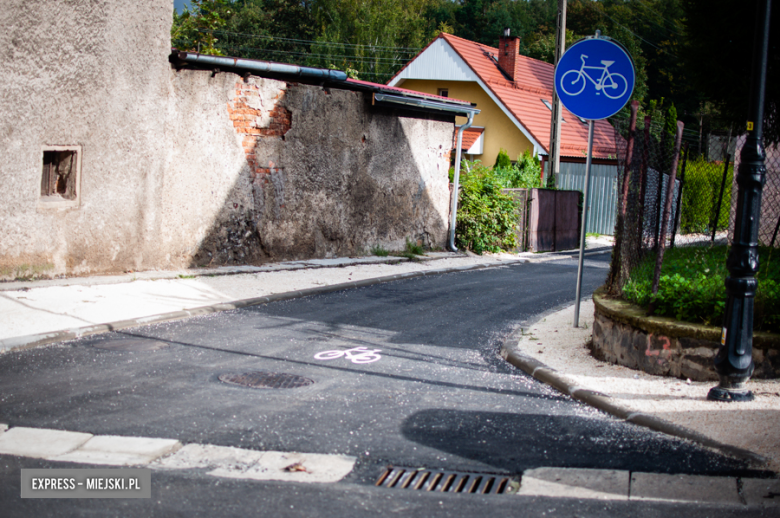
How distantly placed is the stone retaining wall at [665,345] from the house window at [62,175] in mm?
7509

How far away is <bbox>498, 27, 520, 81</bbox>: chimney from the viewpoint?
3388 cm

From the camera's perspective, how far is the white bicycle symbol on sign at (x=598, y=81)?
26.4 ft

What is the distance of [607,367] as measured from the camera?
21.6 ft

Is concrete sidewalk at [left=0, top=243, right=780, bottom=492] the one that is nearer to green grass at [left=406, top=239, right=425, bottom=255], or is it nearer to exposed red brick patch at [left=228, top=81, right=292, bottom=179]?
green grass at [left=406, top=239, right=425, bottom=255]

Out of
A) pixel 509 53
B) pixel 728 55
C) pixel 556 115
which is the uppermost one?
pixel 509 53

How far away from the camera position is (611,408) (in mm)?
5414

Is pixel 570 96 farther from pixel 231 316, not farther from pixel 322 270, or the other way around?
pixel 322 270

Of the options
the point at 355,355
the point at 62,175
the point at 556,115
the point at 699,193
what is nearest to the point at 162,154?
the point at 62,175

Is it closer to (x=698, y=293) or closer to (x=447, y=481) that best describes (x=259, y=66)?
(x=698, y=293)

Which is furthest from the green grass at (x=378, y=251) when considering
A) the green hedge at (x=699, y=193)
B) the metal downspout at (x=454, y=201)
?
the green hedge at (x=699, y=193)

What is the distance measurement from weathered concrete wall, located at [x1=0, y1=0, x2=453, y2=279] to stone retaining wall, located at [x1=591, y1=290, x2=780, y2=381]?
7.39m

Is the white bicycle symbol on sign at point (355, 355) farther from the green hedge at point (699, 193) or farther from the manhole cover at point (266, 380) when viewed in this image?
the green hedge at point (699, 193)

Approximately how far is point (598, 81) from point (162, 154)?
6808mm

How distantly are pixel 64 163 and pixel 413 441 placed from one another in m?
7.81
